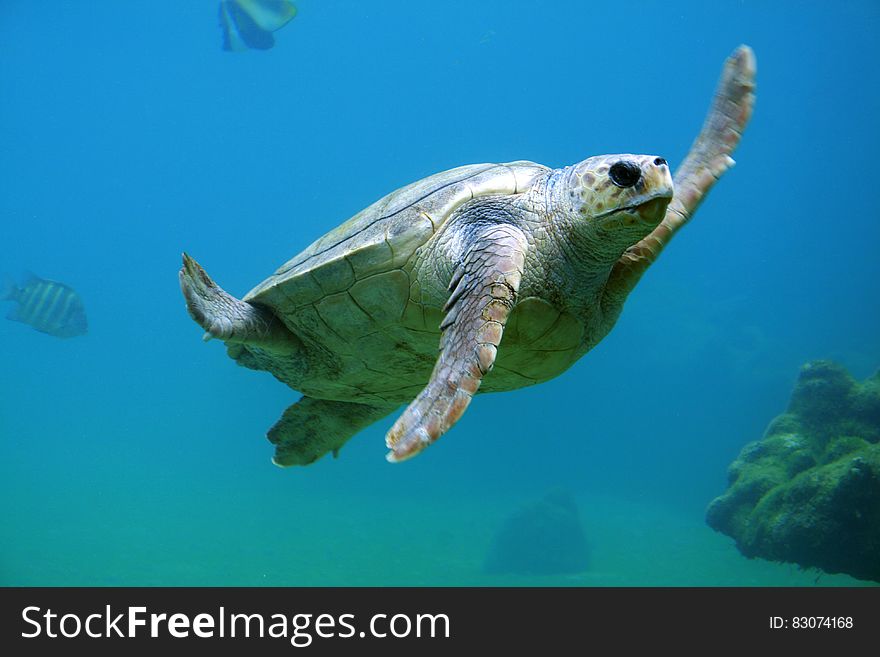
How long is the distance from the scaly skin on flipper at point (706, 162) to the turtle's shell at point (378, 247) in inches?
31.1

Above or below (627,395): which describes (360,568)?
below

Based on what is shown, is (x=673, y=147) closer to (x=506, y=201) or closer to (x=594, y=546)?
(x=594, y=546)

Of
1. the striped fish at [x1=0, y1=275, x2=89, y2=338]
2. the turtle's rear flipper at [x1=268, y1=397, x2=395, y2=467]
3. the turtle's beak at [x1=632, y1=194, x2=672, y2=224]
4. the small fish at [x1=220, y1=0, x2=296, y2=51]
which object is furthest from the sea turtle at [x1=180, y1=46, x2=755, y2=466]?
the small fish at [x1=220, y1=0, x2=296, y2=51]

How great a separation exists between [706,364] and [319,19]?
43173 mm

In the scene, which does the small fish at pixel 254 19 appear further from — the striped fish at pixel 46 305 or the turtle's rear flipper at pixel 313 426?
the turtle's rear flipper at pixel 313 426

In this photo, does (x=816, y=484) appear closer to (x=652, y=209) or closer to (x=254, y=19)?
(x=652, y=209)

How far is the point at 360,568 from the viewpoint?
542 inches

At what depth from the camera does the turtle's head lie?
2.39 metres

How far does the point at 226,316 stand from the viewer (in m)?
3.30

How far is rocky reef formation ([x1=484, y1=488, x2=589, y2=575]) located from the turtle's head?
1325 centimetres

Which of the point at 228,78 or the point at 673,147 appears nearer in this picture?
the point at 228,78

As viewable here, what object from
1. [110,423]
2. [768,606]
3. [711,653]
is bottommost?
[711,653]

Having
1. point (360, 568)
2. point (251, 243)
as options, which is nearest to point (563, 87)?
point (251, 243)

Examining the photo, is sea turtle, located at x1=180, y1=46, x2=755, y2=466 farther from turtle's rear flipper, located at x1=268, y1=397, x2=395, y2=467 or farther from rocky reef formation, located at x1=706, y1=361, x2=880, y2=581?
rocky reef formation, located at x1=706, y1=361, x2=880, y2=581
